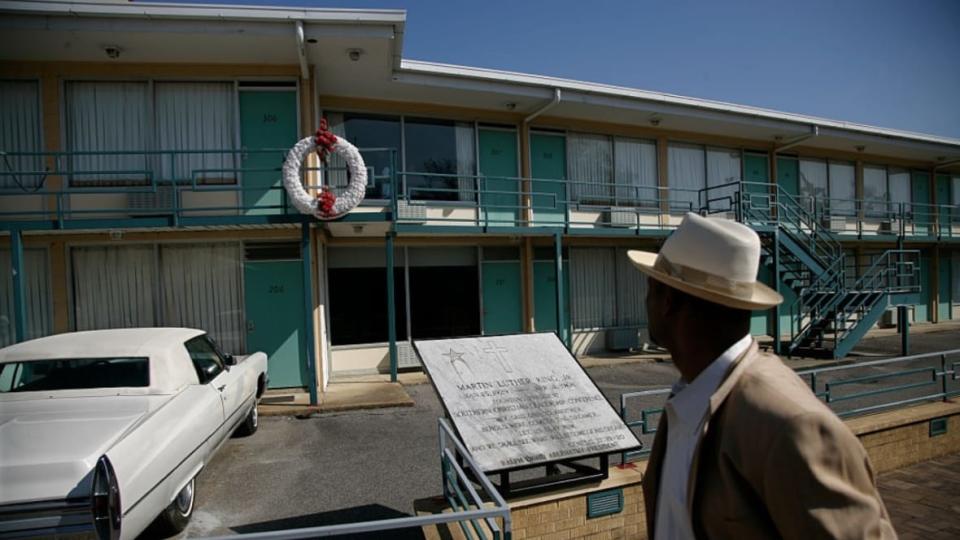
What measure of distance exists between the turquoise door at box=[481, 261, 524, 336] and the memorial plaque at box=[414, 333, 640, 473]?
7.54 m

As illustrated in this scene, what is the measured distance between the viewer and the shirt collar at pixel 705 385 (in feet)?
4.81

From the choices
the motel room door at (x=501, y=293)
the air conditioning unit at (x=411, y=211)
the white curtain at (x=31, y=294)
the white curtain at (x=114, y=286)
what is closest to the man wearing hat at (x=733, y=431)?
the air conditioning unit at (x=411, y=211)

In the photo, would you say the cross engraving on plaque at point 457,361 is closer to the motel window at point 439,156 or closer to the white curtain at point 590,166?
the motel window at point 439,156

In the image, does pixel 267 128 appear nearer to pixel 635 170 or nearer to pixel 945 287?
pixel 635 170

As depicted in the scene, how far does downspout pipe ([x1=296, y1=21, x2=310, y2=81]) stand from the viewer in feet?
26.3

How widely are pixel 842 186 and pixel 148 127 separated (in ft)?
60.0

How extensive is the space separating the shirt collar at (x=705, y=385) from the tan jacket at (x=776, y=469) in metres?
0.03

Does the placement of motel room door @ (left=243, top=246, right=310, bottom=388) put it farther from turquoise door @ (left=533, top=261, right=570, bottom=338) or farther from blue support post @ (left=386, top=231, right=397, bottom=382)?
turquoise door @ (left=533, top=261, right=570, bottom=338)

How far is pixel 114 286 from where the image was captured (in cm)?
924

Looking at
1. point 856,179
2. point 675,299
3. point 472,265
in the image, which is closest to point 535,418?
point 675,299

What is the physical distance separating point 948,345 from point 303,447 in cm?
1539

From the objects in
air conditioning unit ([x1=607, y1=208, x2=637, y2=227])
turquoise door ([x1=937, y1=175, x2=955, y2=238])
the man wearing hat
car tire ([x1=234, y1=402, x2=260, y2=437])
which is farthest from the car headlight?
turquoise door ([x1=937, y1=175, x2=955, y2=238])

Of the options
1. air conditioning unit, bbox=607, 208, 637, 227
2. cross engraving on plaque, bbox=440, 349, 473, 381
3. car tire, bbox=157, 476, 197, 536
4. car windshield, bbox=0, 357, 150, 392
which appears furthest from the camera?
air conditioning unit, bbox=607, 208, 637, 227

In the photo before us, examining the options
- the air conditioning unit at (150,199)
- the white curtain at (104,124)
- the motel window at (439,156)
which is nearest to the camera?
the air conditioning unit at (150,199)
